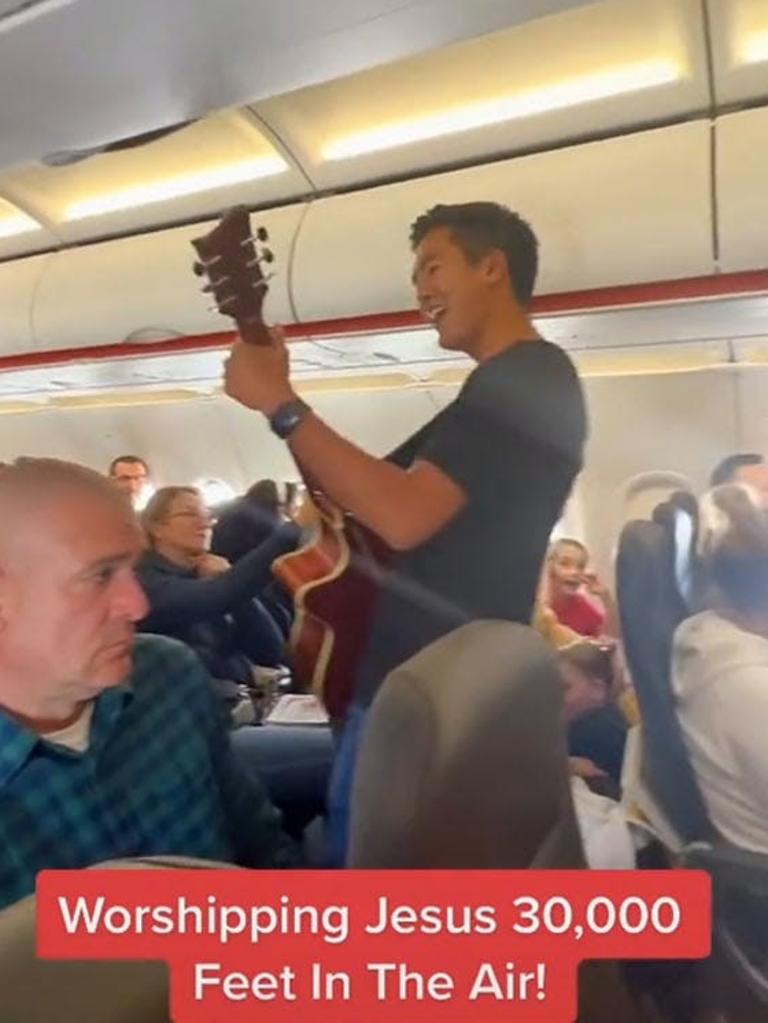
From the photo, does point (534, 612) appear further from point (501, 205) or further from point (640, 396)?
point (501, 205)

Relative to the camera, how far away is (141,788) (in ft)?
2.67

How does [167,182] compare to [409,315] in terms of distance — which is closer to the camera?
[409,315]

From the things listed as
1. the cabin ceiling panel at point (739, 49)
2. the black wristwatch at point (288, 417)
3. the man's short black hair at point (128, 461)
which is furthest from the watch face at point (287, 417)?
the cabin ceiling panel at point (739, 49)

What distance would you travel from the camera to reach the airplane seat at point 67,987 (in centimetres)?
44

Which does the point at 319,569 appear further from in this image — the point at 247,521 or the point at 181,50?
the point at 181,50

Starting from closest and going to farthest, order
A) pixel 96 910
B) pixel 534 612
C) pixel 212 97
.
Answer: pixel 96 910 → pixel 534 612 → pixel 212 97

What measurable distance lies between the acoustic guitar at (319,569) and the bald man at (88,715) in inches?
4.4

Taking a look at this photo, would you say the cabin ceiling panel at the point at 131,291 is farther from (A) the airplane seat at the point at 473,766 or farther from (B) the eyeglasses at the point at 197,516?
(A) the airplane seat at the point at 473,766

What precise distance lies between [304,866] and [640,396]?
1.30 ft

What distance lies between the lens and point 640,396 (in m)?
0.73

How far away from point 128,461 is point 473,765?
0.34m

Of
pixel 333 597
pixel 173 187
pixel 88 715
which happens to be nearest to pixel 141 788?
pixel 88 715

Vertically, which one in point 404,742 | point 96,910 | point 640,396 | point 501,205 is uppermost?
point 501,205

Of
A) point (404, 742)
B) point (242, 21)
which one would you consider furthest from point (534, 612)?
point (242, 21)
